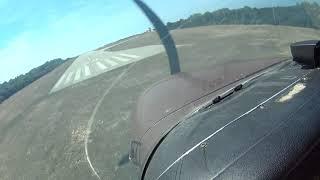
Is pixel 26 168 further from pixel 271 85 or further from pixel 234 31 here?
pixel 271 85

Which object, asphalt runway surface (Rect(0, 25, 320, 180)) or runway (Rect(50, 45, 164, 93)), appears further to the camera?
runway (Rect(50, 45, 164, 93))

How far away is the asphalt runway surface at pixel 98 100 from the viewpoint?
5254 mm

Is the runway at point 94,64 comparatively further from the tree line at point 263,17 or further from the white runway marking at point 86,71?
the tree line at point 263,17

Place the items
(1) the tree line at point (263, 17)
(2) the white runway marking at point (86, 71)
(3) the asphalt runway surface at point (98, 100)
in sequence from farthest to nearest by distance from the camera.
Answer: (2) the white runway marking at point (86, 71) < (3) the asphalt runway surface at point (98, 100) < (1) the tree line at point (263, 17)

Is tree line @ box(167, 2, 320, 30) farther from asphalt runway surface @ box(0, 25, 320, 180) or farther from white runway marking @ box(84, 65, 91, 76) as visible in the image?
white runway marking @ box(84, 65, 91, 76)

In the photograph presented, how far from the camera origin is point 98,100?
21.4 ft

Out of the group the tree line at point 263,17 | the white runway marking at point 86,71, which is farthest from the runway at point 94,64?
the tree line at point 263,17

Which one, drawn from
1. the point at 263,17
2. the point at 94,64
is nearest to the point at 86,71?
the point at 94,64

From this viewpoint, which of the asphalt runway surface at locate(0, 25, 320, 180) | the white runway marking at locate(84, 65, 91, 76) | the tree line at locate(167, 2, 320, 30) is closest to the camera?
the tree line at locate(167, 2, 320, 30)

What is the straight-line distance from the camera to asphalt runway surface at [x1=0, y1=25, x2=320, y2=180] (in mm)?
5254

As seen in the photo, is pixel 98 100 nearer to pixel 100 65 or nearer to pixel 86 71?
pixel 86 71

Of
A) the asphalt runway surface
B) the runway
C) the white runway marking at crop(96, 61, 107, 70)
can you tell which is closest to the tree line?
the asphalt runway surface

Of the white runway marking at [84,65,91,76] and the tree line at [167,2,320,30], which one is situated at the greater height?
the tree line at [167,2,320,30]

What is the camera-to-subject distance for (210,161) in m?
2.65
